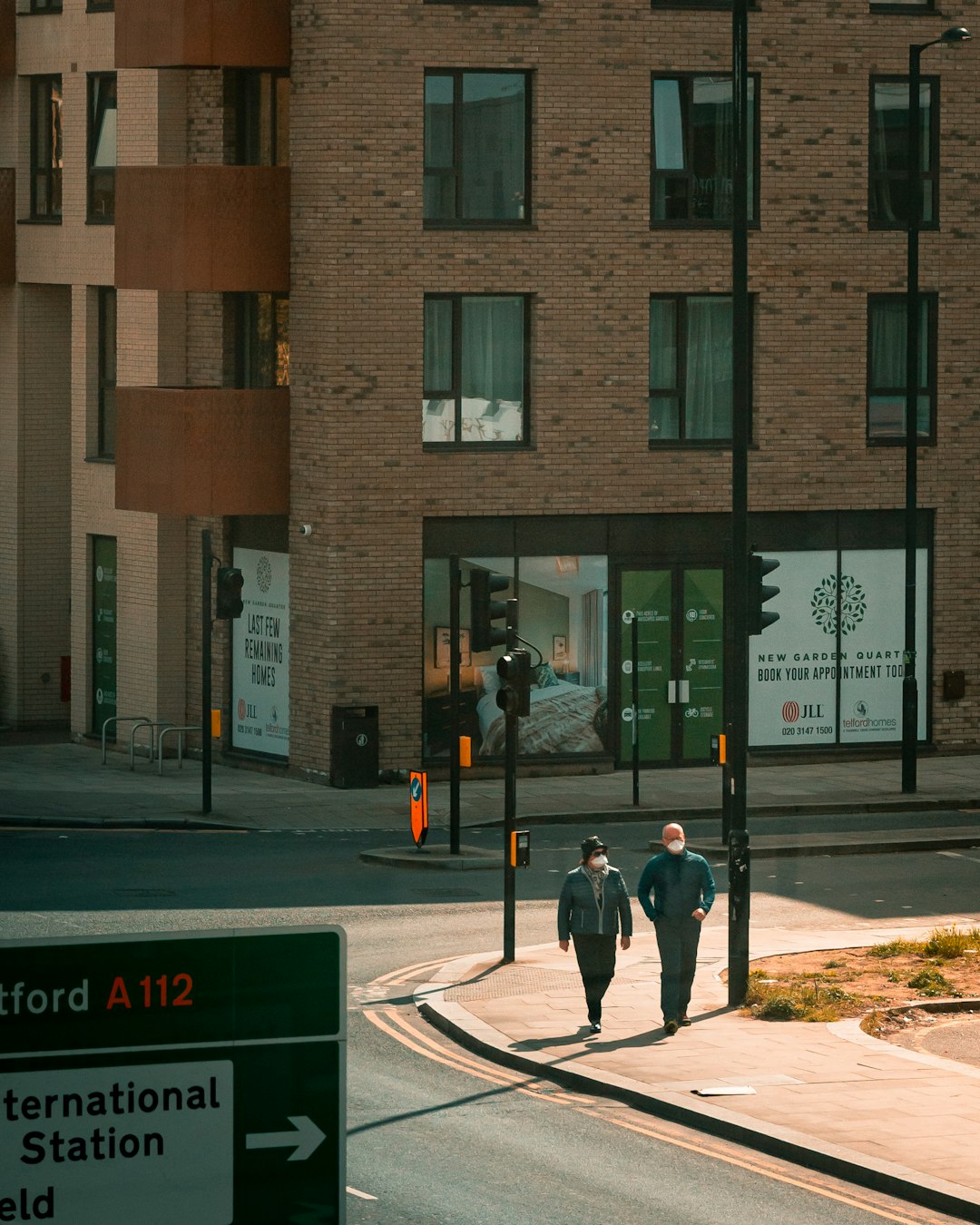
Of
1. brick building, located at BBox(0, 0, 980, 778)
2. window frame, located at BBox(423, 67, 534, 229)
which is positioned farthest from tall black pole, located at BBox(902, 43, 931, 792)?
window frame, located at BBox(423, 67, 534, 229)

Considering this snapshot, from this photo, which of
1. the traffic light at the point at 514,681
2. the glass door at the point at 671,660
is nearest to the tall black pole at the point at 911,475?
the glass door at the point at 671,660

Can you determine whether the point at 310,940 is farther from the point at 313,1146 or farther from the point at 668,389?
the point at 668,389

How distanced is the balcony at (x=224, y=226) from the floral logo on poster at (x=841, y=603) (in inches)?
357

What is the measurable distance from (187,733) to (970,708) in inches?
472

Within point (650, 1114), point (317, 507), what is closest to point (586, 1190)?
point (650, 1114)

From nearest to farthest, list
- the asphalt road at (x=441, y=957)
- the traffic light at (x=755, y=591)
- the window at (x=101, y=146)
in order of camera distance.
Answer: the asphalt road at (x=441, y=957)
the traffic light at (x=755, y=591)
the window at (x=101, y=146)

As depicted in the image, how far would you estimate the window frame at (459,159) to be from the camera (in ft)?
101

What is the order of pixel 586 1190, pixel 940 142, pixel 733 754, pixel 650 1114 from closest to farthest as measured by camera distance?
1. pixel 586 1190
2. pixel 650 1114
3. pixel 733 754
4. pixel 940 142

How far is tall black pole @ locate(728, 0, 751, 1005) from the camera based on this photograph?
17359mm

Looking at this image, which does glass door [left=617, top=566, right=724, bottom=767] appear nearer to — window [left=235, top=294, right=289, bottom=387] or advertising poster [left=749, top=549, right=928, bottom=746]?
advertising poster [left=749, top=549, right=928, bottom=746]

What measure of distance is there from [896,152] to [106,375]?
12768 millimetres

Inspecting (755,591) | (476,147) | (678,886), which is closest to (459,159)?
(476,147)

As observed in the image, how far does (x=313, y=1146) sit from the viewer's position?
153 inches

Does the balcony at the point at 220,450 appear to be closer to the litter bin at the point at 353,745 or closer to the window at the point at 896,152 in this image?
the litter bin at the point at 353,745
